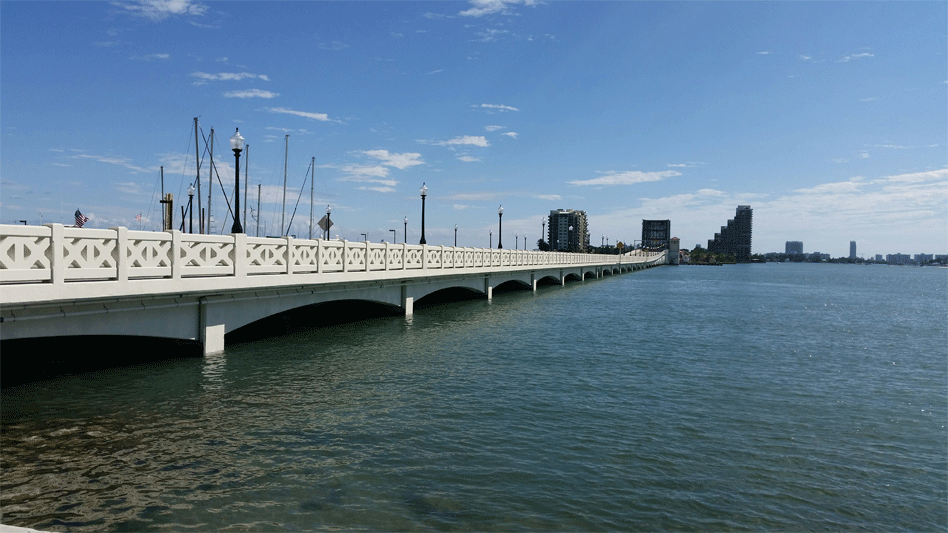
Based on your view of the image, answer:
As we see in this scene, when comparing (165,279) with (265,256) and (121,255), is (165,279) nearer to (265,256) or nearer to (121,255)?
(121,255)

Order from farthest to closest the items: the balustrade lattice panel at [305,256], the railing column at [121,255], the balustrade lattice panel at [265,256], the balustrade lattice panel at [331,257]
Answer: the balustrade lattice panel at [331,257] < the balustrade lattice panel at [305,256] < the balustrade lattice panel at [265,256] < the railing column at [121,255]

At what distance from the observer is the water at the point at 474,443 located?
7148mm

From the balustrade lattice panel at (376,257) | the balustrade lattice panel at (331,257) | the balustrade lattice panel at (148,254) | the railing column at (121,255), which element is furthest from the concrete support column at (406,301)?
the railing column at (121,255)

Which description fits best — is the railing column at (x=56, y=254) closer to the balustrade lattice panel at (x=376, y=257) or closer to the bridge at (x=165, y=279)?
the bridge at (x=165, y=279)

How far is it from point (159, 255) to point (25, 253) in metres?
2.90

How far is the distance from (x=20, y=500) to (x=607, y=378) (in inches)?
503

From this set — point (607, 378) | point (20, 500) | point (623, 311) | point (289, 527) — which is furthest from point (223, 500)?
point (623, 311)

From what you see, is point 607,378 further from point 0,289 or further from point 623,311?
point 623,311

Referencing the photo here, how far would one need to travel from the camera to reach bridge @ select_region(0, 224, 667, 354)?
35.9ft

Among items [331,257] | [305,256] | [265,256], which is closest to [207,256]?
[265,256]

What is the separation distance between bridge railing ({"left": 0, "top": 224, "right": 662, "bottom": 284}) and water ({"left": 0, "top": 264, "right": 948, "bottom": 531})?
2.65 meters

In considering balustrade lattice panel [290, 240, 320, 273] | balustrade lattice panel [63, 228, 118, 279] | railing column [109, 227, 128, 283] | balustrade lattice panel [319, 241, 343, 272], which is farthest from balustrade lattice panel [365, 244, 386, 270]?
balustrade lattice panel [63, 228, 118, 279]

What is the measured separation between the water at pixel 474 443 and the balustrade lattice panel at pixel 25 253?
2629mm

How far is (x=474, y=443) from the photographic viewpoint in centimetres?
967
